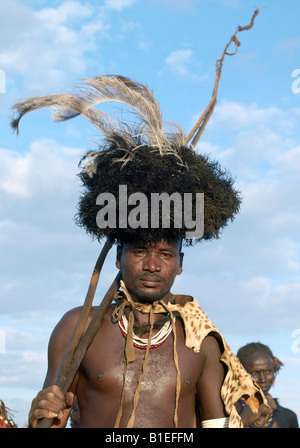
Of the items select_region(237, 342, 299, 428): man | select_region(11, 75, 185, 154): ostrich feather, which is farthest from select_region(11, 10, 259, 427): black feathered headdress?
select_region(237, 342, 299, 428): man

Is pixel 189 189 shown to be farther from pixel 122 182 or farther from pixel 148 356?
pixel 148 356

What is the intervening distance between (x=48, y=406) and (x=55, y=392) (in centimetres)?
10

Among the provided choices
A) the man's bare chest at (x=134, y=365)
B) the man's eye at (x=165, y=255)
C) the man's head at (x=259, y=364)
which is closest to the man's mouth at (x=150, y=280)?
the man's eye at (x=165, y=255)

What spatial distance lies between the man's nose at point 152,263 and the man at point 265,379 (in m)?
4.00

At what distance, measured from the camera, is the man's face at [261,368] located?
8164 mm

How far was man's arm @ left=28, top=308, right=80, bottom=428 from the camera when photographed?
13.0 ft

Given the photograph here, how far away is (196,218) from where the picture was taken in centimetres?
446

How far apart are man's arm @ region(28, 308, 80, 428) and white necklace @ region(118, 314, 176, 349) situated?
0.32 meters

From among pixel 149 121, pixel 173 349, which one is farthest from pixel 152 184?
pixel 173 349

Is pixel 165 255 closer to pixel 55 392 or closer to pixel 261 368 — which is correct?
pixel 55 392

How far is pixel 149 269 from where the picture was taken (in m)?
4.27

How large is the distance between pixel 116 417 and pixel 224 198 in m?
1.62

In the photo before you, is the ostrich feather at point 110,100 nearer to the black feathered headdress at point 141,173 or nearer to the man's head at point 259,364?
the black feathered headdress at point 141,173

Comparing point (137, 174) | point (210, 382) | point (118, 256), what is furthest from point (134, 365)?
point (137, 174)
